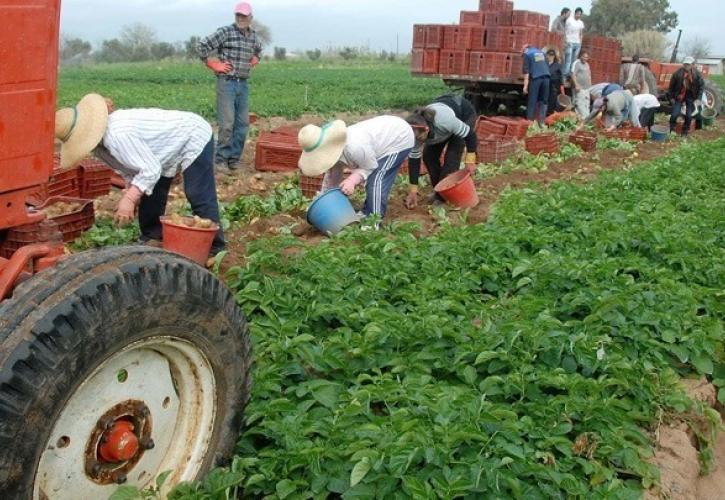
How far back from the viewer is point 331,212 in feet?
22.2

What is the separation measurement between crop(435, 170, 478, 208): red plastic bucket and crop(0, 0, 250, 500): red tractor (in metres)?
5.41

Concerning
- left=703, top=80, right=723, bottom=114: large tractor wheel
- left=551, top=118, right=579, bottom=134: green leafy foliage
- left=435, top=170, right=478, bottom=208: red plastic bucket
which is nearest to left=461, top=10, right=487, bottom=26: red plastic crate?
left=551, top=118, right=579, bottom=134: green leafy foliage

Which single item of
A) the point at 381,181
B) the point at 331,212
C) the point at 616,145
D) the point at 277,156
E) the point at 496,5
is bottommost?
the point at 331,212

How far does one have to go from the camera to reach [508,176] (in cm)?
1055

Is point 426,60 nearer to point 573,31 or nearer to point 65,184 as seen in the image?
point 573,31

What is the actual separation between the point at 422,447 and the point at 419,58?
1672cm

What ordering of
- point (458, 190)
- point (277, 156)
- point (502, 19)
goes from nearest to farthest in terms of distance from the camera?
point (458, 190)
point (277, 156)
point (502, 19)

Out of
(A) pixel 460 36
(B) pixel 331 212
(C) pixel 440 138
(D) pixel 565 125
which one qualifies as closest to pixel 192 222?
(B) pixel 331 212

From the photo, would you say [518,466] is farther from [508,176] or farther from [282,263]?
[508,176]

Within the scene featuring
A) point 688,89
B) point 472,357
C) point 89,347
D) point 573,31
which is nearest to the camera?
point 89,347

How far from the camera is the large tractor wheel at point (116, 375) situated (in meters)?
2.30

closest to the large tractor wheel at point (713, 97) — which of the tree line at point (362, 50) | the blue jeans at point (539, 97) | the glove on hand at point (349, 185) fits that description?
the blue jeans at point (539, 97)

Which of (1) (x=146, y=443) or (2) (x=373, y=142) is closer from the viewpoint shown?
(1) (x=146, y=443)

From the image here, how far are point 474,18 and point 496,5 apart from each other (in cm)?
64
